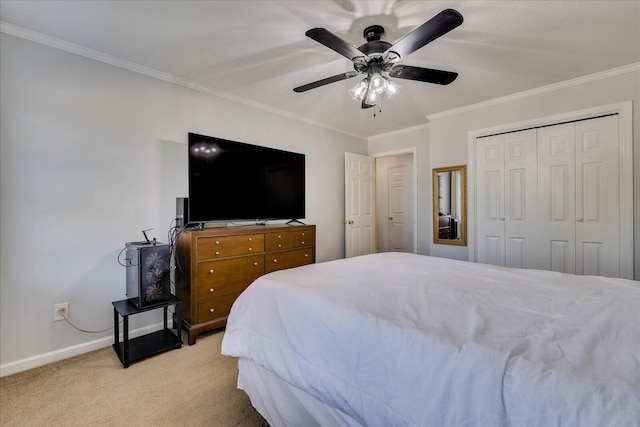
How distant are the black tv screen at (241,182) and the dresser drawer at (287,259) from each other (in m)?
0.46

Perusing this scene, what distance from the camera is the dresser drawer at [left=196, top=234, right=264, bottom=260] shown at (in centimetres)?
244

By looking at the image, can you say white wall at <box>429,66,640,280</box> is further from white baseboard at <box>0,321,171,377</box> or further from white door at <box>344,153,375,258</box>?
white baseboard at <box>0,321,171,377</box>

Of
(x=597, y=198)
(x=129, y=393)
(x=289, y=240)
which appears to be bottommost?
(x=129, y=393)

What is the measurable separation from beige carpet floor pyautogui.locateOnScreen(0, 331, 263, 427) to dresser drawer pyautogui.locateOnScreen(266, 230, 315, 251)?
1.14 metres

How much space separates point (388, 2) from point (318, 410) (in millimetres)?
2237

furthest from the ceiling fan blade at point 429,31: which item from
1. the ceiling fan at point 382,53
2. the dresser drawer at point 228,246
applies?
the dresser drawer at point 228,246

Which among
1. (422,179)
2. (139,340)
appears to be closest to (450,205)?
(422,179)

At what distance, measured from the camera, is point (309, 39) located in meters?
2.10

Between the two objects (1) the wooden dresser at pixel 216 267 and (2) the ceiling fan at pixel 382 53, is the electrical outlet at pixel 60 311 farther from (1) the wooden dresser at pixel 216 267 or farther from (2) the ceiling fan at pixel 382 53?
(2) the ceiling fan at pixel 382 53

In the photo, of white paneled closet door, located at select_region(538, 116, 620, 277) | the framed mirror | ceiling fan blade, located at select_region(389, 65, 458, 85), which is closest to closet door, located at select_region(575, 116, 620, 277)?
white paneled closet door, located at select_region(538, 116, 620, 277)

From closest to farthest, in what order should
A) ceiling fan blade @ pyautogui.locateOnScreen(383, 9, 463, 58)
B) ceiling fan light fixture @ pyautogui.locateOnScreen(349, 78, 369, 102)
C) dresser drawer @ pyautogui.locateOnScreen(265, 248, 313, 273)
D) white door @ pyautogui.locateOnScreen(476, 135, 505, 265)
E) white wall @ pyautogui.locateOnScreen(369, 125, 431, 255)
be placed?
ceiling fan blade @ pyautogui.locateOnScreen(383, 9, 463, 58)
ceiling fan light fixture @ pyautogui.locateOnScreen(349, 78, 369, 102)
dresser drawer @ pyautogui.locateOnScreen(265, 248, 313, 273)
white door @ pyautogui.locateOnScreen(476, 135, 505, 265)
white wall @ pyautogui.locateOnScreen(369, 125, 431, 255)

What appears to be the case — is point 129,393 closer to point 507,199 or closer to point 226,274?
point 226,274

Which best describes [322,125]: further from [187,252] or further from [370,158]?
[187,252]

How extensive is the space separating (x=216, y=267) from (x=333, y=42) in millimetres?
1990
